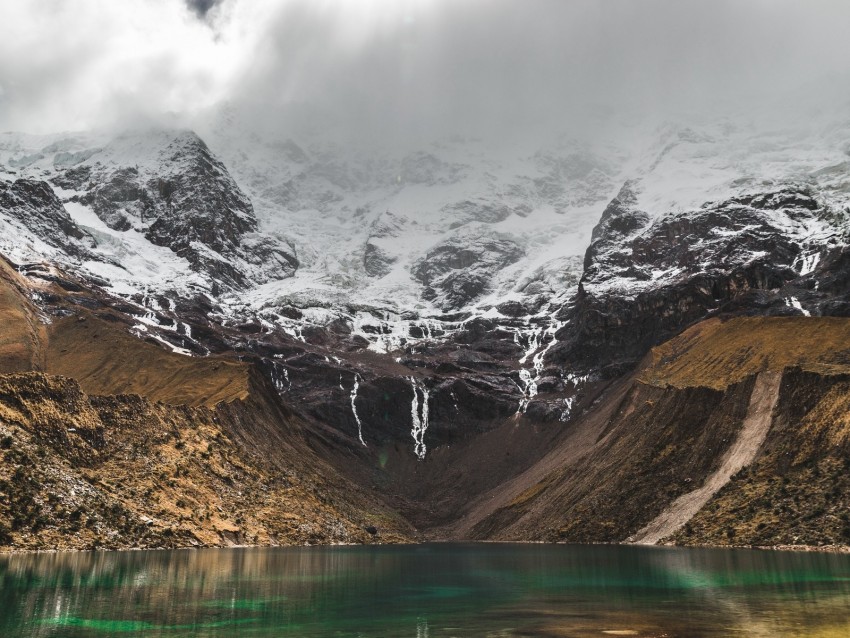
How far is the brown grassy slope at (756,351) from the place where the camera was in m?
115

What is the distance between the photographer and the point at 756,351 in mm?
128000

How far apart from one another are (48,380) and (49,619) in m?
67.8

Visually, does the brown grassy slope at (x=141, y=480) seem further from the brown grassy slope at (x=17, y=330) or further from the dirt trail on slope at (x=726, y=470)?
the dirt trail on slope at (x=726, y=470)

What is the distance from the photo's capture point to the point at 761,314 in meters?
174

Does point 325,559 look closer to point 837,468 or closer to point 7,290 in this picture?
point 837,468

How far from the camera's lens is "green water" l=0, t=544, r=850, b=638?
30531mm

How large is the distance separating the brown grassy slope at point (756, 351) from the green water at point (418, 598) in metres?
55.2

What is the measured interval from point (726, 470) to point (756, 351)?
32834mm

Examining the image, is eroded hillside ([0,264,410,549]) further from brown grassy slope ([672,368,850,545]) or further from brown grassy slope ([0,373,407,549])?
brown grassy slope ([672,368,850,545])

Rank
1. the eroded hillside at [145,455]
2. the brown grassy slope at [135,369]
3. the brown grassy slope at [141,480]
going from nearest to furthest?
the brown grassy slope at [141,480] → the eroded hillside at [145,455] → the brown grassy slope at [135,369]

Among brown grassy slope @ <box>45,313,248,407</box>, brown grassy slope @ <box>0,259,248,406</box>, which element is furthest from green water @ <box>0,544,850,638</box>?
brown grassy slope @ <box>0,259,248,406</box>

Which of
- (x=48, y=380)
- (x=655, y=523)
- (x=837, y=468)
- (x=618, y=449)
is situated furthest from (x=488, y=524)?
(x=48, y=380)

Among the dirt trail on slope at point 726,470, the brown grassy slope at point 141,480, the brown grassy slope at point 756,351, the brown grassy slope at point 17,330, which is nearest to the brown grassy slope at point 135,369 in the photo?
the brown grassy slope at point 17,330

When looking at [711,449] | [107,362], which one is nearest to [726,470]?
[711,449]
